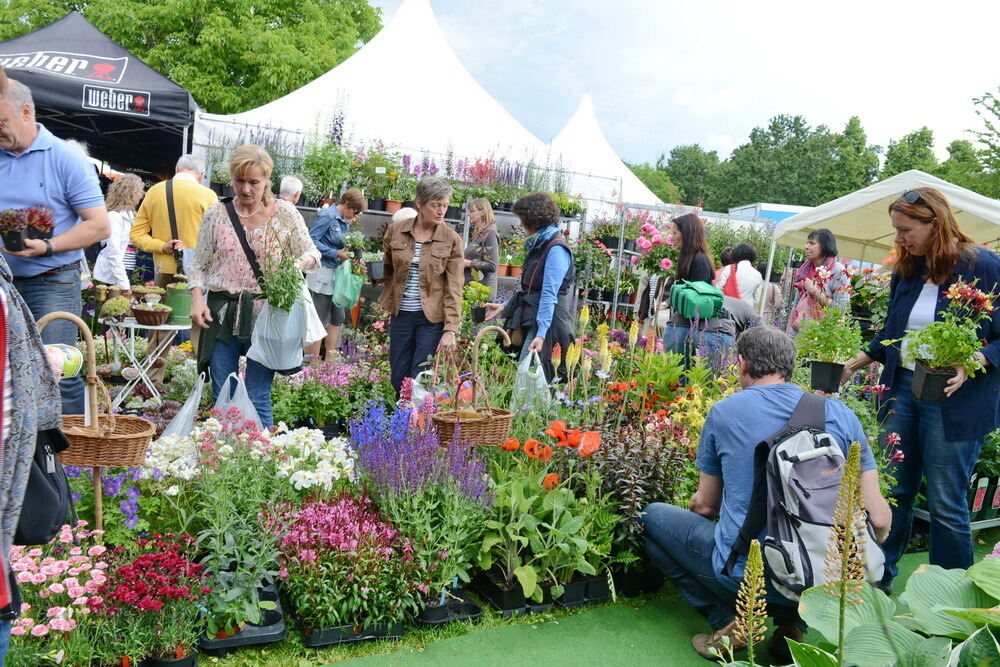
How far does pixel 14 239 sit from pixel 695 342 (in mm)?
4191

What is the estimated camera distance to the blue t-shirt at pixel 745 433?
264 cm

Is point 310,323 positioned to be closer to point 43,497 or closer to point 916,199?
point 43,497

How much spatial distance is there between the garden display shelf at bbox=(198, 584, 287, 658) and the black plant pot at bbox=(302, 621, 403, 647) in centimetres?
10

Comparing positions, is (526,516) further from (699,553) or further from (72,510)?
(72,510)

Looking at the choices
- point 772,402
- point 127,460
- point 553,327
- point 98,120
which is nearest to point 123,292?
point 553,327

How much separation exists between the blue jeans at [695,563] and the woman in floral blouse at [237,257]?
216cm

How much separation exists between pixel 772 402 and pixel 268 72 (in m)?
15.9

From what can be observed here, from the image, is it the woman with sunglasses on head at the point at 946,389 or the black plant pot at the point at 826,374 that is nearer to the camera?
the woman with sunglasses on head at the point at 946,389

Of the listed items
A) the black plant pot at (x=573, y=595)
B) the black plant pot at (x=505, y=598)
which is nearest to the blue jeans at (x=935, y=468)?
the black plant pot at (x=573, y=595)

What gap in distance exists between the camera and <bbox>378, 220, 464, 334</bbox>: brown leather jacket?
4.45 m

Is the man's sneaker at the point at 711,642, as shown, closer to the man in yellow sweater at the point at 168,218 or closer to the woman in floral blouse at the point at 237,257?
the woman in floral blouse at the point at 237,257

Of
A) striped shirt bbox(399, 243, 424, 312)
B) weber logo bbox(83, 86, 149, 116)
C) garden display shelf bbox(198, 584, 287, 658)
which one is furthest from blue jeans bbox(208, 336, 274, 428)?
weber logo bbox(83, 86, 149, 116)

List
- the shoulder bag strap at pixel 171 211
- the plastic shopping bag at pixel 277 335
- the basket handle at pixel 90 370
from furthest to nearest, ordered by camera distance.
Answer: the shoulder bag strap at pixel 171 211 < the plastic shopping bag at pixel 277 335 < the basket handle at pixel 90 370

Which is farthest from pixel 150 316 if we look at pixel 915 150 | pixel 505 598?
pixel 915 150
